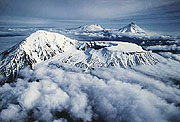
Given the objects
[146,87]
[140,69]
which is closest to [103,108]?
[146,87]

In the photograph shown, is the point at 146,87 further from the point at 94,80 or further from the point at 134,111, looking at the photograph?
the point at 94,80

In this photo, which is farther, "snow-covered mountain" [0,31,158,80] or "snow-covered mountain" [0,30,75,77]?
"snow-covered mountain" [0,31,158,80]

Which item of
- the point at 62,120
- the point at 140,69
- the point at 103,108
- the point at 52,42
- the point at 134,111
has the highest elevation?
the point at 52,42

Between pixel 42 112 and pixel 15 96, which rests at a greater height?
pixel 15 96

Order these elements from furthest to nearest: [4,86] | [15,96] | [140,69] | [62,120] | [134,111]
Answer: [140,69] → [4,86] → [15,96] → [62,120] → [134,111]

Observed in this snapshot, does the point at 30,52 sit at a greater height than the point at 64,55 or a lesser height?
greater

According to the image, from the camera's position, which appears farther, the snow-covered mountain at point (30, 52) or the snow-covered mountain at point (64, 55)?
the snow-covered mountain at point (64, 55)

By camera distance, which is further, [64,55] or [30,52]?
[64,55]

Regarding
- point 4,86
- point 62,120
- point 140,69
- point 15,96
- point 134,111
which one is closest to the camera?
point 134,111
